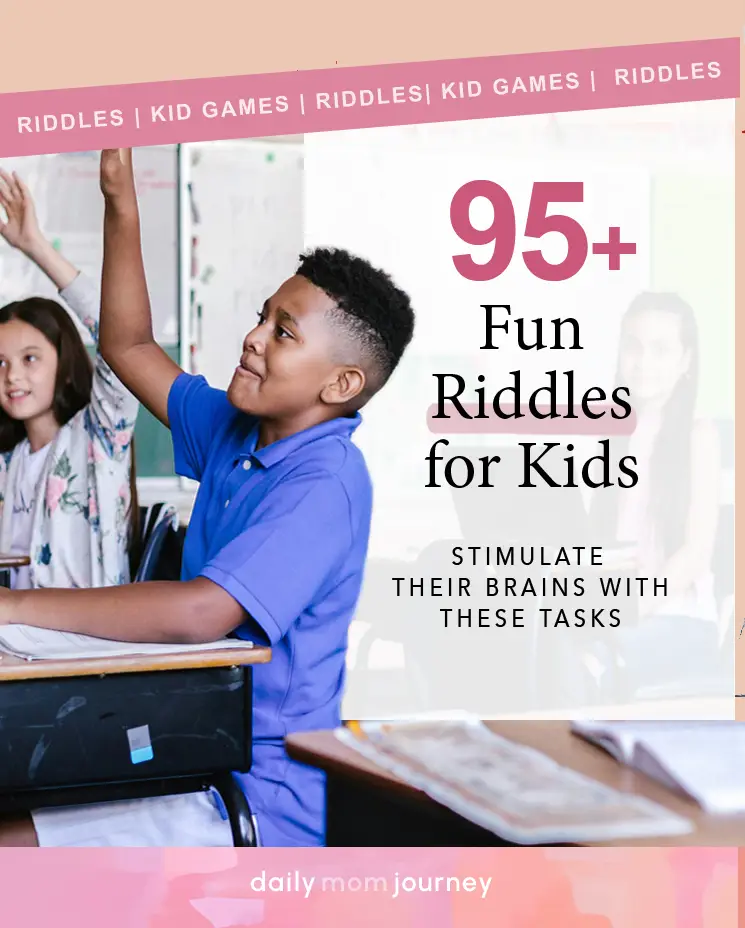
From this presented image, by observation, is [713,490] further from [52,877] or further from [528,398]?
[52,877]

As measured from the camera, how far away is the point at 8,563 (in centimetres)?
278

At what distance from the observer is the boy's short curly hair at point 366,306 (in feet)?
6.36

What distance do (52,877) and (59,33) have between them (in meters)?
1.49

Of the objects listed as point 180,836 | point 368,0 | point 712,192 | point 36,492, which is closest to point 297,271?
point 368,0

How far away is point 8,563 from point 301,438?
1.18 metres

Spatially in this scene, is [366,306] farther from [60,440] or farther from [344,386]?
[60,440]

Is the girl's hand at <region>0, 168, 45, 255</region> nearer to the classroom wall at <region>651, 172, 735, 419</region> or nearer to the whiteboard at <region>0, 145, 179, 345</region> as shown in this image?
the whiteboard at <region>0, 145, 179, 345</region>

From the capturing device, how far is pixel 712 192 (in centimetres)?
307

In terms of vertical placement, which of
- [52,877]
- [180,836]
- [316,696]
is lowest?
[52,877]

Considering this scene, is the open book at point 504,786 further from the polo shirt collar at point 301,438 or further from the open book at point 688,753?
the polo shirt collar at point 301,438

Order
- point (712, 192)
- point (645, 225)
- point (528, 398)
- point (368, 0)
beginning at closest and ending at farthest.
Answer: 1. point (368, 0)
2. point (528, 398)
3. point (645, 225)
4. point (712, 192)

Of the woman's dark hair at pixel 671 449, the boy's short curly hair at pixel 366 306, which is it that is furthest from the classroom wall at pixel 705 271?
the boy's short curly hair at pixel 366 306

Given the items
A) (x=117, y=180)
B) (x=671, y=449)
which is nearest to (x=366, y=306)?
(x=117, y=180)

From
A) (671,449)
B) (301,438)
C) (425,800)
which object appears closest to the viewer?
(425,800)
